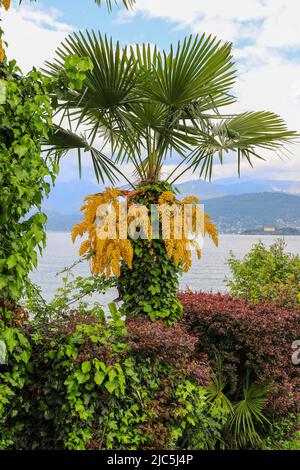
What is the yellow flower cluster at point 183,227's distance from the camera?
5.71 metres

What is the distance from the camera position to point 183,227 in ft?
19.2

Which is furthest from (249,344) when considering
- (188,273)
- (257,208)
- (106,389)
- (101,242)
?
(257,208)

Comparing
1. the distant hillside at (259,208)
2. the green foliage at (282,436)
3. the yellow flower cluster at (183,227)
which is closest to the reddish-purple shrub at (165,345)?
the yellow flower cluster at (183,227)

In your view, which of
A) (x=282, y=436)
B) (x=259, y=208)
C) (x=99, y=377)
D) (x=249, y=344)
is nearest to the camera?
(x=99, y=377)

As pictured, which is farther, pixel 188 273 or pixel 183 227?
pixel 188 273

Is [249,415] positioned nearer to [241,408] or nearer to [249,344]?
[241,408]

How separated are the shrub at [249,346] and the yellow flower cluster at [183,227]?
784mm

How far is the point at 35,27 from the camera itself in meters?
8.57

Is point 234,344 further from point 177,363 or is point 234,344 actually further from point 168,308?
point 177,363

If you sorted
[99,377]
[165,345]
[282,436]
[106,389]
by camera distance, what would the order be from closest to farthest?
[99,377], [106,389], [165,345], [282,436]

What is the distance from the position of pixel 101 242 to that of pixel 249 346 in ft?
6.89

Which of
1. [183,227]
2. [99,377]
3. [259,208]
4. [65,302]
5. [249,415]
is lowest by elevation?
[249,415]

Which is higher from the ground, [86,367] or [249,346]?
[86,367]
